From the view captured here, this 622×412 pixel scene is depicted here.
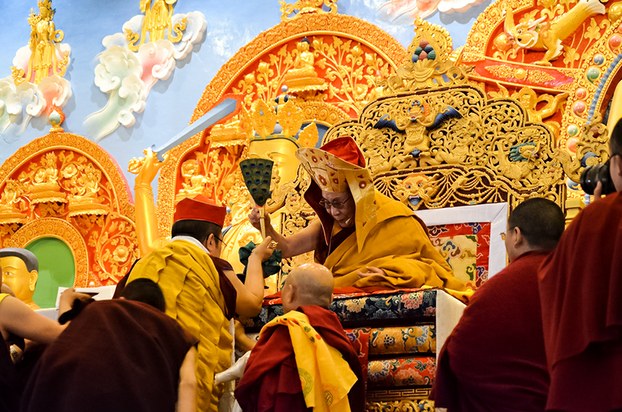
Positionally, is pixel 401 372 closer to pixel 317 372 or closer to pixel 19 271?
pixel 317 372

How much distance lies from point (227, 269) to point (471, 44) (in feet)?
9.65

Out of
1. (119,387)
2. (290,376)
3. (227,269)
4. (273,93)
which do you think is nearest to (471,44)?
(273,93)

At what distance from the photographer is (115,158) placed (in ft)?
26.8

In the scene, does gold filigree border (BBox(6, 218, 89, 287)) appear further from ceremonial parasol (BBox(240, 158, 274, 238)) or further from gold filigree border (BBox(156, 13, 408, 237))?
ceremonial parasol (BBox(240, 158, 274, 238))

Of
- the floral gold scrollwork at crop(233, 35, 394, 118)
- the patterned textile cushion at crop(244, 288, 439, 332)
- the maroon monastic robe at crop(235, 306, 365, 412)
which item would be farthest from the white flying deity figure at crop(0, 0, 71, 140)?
the maroon monastic robe at crop(235, 306, 365, 412)

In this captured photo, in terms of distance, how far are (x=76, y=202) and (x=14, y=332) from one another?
5.11 m

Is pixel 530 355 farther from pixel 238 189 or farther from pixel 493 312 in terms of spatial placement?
pixel 238 189

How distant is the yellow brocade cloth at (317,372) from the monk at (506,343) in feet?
1.55

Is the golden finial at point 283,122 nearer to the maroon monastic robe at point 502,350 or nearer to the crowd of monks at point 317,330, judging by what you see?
the crowd of monks at point 317,330

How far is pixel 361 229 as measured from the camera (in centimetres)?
450

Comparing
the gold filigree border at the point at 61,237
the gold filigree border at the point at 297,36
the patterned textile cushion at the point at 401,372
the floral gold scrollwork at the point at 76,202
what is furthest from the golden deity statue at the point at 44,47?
the patterned textile cushion at the point at 401,372

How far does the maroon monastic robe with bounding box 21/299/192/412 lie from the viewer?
2795mm

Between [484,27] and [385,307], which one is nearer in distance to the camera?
[385,307]

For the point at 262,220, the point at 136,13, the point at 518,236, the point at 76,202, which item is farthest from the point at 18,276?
the point at 518,236
